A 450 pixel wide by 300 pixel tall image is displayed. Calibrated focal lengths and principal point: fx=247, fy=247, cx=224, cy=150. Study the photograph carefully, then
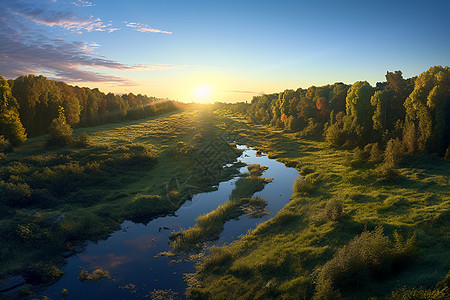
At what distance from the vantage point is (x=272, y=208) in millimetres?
29031

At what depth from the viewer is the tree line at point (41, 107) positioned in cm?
4803

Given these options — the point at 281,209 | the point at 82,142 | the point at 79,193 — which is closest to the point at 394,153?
the point at 281,209

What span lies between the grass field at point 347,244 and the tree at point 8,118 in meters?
50.7

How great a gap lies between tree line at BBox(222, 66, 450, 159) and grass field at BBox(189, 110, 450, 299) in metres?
4.24

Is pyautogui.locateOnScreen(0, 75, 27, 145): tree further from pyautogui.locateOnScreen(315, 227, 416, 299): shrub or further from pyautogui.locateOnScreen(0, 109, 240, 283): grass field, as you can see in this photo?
pyautogui.locateOnScreen(315, 227, 416, 299): shrub

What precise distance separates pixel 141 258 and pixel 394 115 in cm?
4459

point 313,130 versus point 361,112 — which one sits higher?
point 361,112

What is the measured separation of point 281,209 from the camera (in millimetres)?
28219

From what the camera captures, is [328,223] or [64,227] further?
[64,227]

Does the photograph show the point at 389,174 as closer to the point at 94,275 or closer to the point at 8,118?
the point at 94,275

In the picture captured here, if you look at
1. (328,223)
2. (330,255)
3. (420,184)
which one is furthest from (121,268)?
(420,184)

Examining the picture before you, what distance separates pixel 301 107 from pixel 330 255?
66462 mm

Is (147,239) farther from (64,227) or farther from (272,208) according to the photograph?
(272,208)

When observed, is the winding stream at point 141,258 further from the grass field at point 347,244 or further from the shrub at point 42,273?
the grass field at point 347,244
